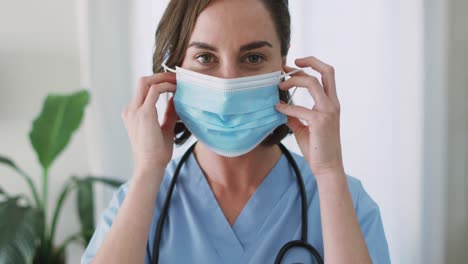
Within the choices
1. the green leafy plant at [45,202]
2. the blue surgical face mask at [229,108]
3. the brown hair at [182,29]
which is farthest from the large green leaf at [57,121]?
the blue surgical face mask at [229,108]

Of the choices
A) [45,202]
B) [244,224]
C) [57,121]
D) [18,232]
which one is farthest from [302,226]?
[45,202]

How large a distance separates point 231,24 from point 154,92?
0.70ft

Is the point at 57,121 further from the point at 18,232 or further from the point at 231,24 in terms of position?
the point at 231,24

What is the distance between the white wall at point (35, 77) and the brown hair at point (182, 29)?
99 cm

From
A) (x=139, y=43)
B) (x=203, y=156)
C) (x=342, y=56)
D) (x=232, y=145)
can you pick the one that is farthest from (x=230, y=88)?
(x=139, y=43)

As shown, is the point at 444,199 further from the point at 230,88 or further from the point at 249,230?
the point at 230,88

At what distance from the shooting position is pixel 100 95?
1755 mm

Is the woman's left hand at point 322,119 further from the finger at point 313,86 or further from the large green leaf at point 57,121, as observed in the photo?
the large green leaf at point 57,121

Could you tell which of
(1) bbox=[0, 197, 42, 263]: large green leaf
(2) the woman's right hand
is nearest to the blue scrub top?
(2) the woman's right hand

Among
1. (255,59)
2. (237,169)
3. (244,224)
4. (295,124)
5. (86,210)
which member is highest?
(255,59)

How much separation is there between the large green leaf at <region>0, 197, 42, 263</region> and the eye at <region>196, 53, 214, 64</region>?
0.91 metres

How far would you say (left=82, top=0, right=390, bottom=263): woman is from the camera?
0.91 metres

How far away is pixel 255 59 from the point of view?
977mm

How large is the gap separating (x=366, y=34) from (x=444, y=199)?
0.63m
